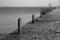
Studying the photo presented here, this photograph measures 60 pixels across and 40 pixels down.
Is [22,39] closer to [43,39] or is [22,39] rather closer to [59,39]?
[43,39]

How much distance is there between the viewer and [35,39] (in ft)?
19.4

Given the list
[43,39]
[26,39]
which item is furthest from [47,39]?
[26,39]

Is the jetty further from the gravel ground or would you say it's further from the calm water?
the calm water

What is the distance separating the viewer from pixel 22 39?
5996 millimetres

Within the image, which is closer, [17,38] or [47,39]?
[47,39]

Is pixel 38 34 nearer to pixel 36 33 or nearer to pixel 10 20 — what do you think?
pixel 36 33

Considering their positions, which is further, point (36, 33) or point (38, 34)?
point (36, 33)

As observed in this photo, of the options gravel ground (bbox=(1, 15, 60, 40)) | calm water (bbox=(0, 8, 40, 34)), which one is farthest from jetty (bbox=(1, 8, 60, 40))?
calm water (bbox=(0, 8, 40, 34))

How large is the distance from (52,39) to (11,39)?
2377mm

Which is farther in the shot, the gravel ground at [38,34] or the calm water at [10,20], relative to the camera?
the calm water at [10,20]

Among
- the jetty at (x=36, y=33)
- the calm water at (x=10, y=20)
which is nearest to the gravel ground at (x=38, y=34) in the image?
the jetty at (x=36, y=33)

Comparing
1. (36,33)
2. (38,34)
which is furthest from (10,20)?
(38,34)

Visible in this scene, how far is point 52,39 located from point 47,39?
0.93 ft

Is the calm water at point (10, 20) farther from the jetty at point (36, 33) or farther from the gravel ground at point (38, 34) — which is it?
the gravel ground at point (38, 34)
